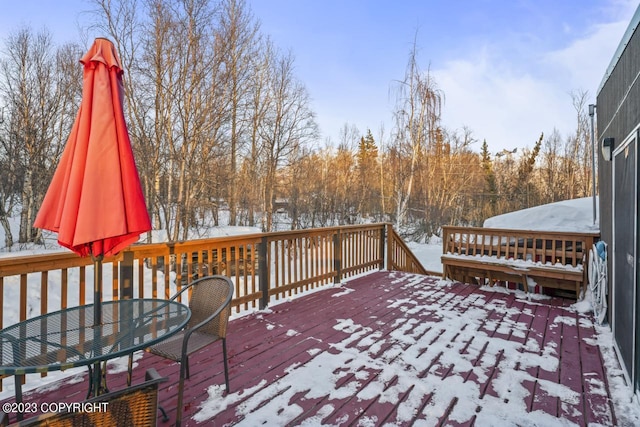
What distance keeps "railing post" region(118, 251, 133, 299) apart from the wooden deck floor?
574mm

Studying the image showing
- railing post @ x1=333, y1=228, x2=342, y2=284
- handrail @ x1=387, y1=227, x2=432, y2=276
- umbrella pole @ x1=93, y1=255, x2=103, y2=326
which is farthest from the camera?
handrail @ x1=387, y1=227, x2=432, y2=276

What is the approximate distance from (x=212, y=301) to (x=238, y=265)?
1.51m

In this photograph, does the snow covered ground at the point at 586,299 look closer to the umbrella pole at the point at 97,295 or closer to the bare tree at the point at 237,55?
the umbrella pole at the point at 97,295

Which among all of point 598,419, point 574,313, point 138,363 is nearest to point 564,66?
point 574,313

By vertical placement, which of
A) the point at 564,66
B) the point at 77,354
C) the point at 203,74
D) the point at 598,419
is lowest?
the point at 598,419

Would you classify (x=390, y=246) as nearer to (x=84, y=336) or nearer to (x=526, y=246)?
(x=526, y=246)

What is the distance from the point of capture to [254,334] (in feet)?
10.9

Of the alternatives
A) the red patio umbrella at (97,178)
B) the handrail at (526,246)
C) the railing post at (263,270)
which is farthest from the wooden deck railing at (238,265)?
the handrail at (526,246)

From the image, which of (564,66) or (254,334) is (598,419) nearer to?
(254,334)

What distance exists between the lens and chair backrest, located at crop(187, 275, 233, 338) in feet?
7.48

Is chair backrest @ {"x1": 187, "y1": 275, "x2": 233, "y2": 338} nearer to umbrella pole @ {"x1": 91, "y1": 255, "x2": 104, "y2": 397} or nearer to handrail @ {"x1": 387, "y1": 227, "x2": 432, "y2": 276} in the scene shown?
umbrella pole @ {"x1": 91, "y1": 255, "x2": 104, "y2": 397}

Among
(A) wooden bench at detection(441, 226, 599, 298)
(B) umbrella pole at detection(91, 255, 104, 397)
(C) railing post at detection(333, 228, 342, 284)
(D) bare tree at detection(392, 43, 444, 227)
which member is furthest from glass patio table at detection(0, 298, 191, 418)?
(D) bare tree at detection(392, 43, 444, 227)

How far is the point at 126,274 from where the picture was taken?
111 inches

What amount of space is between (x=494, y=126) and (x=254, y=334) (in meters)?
18.0
